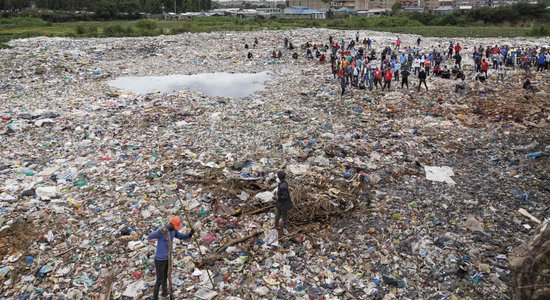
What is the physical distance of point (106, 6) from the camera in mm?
52156

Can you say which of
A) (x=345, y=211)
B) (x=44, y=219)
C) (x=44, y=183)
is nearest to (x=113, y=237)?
(x=44, y=219)

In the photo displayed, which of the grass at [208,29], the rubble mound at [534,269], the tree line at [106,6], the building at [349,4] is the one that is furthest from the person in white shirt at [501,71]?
the building at [349,4]

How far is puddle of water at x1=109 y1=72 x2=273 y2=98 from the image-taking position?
1490cm

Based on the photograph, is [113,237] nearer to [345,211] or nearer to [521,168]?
[345,211]

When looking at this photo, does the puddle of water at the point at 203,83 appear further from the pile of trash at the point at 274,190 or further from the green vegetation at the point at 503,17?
the green vegetation at the point at 503,17

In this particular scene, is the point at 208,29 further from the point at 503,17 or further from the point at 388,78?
the point at 503,17

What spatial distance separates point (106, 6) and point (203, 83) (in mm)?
43950

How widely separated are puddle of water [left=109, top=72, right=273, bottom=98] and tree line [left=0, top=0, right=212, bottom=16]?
135 feet

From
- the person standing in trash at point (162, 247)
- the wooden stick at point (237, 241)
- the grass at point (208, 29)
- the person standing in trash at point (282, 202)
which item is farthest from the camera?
the grass at point (208, 29)

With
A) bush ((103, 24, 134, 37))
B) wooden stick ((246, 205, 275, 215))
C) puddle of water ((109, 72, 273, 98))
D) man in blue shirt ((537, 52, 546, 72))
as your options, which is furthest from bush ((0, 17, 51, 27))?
man in blue shirt ((537, 52, 546, 72))

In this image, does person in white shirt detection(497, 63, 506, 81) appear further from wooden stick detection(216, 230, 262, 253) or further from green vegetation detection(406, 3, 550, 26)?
green vegetation detection(406, 3, 550, 26)

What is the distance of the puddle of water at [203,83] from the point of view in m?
14.9

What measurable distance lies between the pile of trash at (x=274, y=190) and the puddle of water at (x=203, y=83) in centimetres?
150

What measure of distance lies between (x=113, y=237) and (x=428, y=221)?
4.88m
